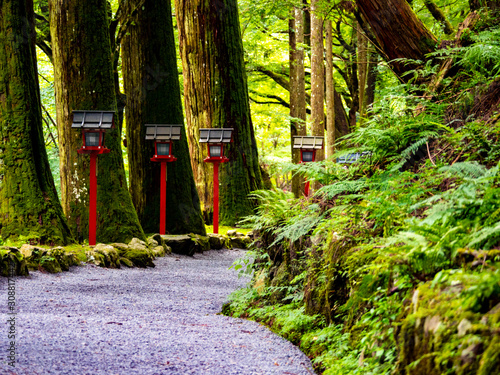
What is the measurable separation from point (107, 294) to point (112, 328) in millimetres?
2299

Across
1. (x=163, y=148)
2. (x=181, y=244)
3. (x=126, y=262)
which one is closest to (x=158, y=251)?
(x=181, y=244)

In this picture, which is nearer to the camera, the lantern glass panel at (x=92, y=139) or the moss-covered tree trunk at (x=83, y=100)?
the lantern glass panel at (x=92, y=139)

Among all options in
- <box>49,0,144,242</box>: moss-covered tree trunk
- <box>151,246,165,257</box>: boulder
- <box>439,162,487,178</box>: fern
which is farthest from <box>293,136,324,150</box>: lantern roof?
<box>439,162,487,178</box>: fern

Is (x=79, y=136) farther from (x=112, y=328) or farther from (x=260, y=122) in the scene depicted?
(x=260, y=122)

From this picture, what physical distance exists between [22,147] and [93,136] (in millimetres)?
1396

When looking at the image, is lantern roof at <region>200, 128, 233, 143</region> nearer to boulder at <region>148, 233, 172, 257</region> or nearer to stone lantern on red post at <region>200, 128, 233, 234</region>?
stone lantern on red post at <region>200, 128, 233, 234</region>

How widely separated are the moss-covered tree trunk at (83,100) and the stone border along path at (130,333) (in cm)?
270

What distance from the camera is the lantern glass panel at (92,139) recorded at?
981 cm

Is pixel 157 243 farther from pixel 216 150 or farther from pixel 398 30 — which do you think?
pixel 398 30

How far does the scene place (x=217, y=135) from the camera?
13.2 meters

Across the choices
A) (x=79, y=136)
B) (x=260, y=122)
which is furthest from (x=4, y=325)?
(x=260, y=122)

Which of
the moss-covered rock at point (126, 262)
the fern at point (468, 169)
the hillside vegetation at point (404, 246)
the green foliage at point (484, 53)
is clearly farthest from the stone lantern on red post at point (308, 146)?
the fern at point (468, 169)

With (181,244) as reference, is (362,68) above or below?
above

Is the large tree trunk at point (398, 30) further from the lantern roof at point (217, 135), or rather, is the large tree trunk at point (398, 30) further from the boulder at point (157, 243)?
the lantern roof at point (217, 135)
